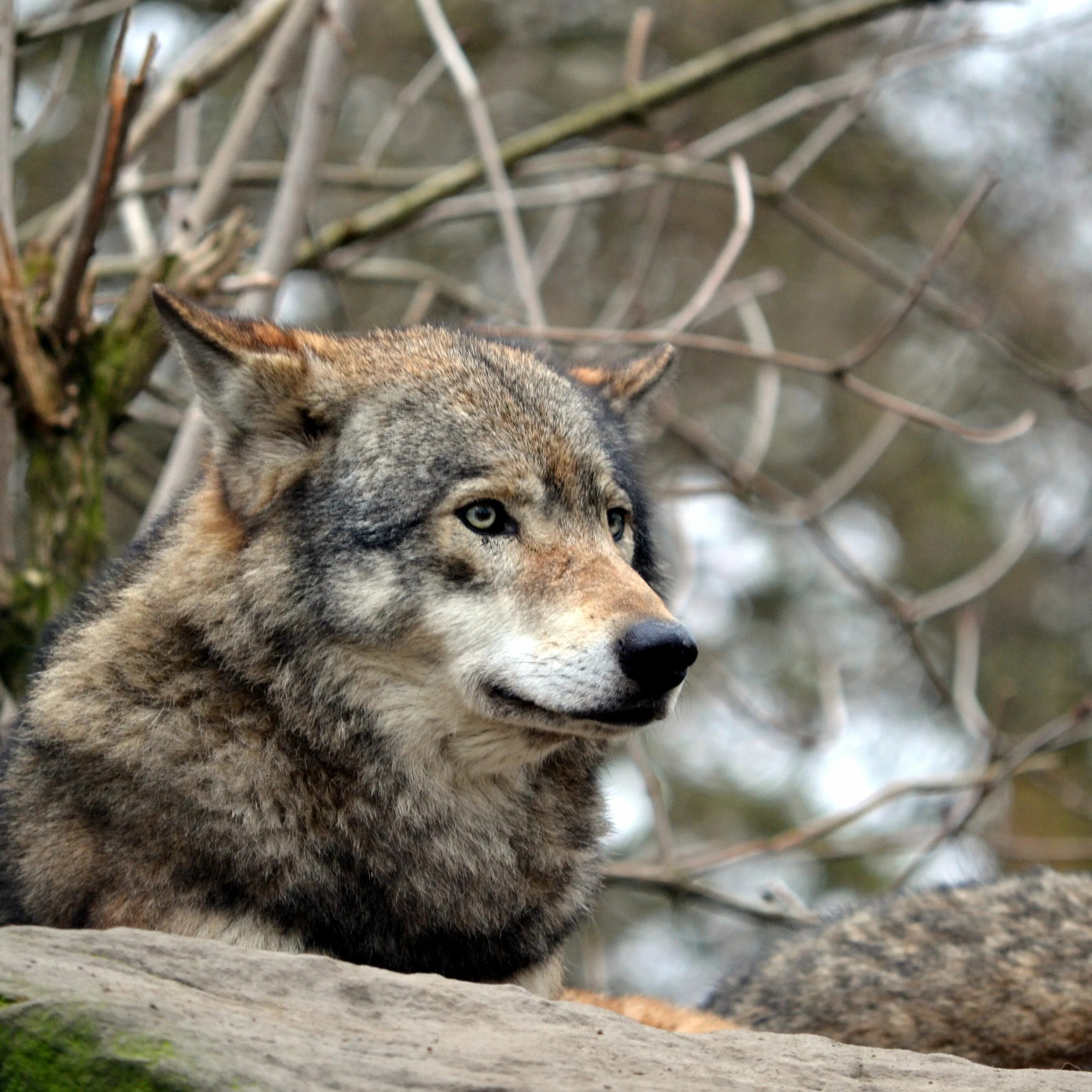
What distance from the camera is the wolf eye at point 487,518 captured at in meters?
4.51

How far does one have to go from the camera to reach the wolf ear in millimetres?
4508

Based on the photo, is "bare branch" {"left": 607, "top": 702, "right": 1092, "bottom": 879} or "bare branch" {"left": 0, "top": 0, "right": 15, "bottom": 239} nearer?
"bare branch" {"left": 0, "top": 0, "right": 15, "bottom": 239}

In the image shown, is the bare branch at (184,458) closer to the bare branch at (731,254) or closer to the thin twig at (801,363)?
the thin twig at (801,363)

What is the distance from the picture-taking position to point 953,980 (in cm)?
581

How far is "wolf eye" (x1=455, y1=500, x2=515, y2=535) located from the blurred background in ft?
12.6

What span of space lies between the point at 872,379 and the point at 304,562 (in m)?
13.3

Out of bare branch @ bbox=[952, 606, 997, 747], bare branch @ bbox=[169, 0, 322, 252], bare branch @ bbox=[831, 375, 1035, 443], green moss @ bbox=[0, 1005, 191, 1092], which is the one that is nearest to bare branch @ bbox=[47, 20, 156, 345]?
bare branch @ bbox=[169, 0, 322, 252]

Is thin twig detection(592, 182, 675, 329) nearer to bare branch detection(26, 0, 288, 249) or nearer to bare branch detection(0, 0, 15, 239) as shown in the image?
bare branch detection(26, 0, 288, 249)

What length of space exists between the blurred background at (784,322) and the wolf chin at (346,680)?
145 inches

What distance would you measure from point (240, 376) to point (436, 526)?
0.78 metres

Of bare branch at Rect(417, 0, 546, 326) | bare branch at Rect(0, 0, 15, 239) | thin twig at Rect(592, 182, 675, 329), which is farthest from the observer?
thin twig at Rect(592, 182, 675, 329)

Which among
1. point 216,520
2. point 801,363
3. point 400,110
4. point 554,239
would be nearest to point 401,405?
point 216,520

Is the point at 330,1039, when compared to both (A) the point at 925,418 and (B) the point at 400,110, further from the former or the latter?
(B) the point at 400,110

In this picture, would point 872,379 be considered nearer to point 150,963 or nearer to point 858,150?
point 858,150
